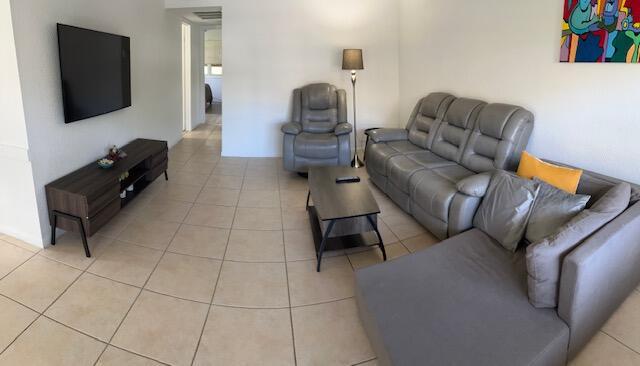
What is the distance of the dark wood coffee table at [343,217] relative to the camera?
268 centimetres

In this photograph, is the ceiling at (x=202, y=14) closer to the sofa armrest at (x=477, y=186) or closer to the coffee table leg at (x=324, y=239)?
the coffee table leg at (x=324, y=239)

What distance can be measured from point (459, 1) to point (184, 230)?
361 cm

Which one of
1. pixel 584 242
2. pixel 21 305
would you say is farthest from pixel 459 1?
pixel 21 305

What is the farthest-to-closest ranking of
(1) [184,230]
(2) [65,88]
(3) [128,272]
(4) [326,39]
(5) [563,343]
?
1. (4) [326,39]
2. (1) [184,230]
3. (2) [65,88]
4. (3) [128,272]
5. (5) [563,343]

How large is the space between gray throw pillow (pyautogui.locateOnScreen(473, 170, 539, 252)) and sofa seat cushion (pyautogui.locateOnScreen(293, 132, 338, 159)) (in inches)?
85.1

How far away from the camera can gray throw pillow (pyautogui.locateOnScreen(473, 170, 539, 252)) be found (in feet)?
7.66

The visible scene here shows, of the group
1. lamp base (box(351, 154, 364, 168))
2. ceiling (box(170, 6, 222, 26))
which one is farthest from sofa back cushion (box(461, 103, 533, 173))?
ceiling (box(170, 6, 222, 26))

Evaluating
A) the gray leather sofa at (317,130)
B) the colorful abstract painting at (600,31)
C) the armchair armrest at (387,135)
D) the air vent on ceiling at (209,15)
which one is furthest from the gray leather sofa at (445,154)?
the air vent on ceiling at (209,15)

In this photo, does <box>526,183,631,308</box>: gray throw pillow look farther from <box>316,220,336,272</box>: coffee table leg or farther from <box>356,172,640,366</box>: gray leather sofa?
<box>316,220,336,272</box>: coffee table leg

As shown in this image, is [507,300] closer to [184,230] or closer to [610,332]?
[610,332]

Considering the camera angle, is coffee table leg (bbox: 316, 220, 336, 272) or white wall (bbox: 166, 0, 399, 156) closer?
coffee table leg (bbox: 316, 220, 336, 272)

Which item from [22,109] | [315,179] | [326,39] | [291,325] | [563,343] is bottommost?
[291,325]

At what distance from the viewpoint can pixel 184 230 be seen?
3.25m

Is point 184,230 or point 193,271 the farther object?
point 184,230
